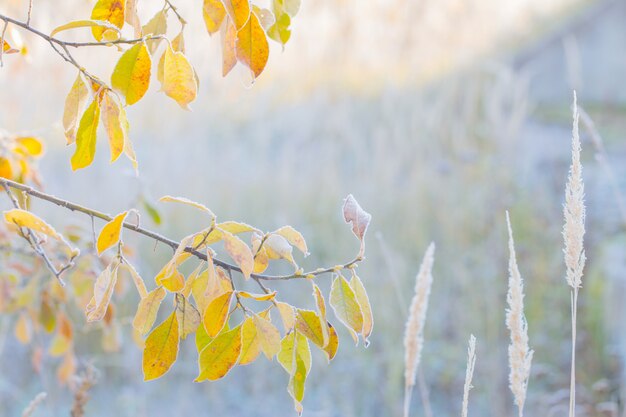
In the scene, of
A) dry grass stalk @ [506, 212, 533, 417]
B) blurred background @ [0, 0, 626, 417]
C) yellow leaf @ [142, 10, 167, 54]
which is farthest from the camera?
blurred background @ [0, 0, 626, 417]

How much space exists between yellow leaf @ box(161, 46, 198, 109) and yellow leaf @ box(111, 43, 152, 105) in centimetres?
3

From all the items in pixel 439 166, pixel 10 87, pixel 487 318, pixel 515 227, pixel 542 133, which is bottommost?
pixel 487 318

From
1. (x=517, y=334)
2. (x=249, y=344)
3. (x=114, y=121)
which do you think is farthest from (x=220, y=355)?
(x=517, y=334)

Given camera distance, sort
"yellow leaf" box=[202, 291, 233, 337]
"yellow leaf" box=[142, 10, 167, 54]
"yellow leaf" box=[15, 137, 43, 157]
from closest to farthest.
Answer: "yellow leaf" box=[202, 291, 233, 337] → "yellow leaf" box=[142, 10, 167, 54] → "yellow leaf" box=[15, 137, 43, 157]

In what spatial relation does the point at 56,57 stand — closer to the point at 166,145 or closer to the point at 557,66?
the point at 166,145

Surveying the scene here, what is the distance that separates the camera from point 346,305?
32.6 inches

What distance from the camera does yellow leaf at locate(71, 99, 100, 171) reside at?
83 centimetres

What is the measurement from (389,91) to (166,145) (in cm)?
123

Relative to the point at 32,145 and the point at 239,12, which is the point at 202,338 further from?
the point at 32,145

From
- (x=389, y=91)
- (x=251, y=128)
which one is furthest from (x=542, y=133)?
(x=251, y=128)

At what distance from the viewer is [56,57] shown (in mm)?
4715

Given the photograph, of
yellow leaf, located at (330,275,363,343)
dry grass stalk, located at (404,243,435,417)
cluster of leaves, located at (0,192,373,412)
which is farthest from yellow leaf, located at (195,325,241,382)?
dry grass stalk, located at (404,243,435,417)

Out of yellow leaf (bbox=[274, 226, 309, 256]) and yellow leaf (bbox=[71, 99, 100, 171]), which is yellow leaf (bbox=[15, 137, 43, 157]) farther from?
yellow leaf (bbox=[274, 226, 309, 256])

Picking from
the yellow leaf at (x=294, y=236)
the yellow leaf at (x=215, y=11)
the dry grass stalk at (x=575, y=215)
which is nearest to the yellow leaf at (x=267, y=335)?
the yellow leaf at (x=294, y=236)
